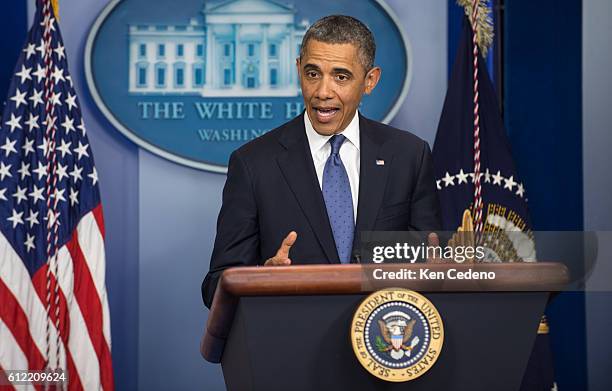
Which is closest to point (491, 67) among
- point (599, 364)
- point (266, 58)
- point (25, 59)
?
point (266, 58)

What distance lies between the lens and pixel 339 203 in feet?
7.07

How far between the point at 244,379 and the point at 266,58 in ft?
7.84

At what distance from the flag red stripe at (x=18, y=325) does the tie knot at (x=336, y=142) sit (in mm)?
1599

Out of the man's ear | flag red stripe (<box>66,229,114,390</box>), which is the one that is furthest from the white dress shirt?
flag red stripe (<box>66,229,114,390</box>)

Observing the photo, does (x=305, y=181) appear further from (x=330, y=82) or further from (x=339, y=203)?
(x=330, y=82)

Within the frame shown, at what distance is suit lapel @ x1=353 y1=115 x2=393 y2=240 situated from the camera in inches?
83.4

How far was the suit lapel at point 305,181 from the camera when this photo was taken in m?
2.06

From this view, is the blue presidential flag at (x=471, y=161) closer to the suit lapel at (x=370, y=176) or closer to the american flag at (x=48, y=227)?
the suit lapel at (x=370, y=176)

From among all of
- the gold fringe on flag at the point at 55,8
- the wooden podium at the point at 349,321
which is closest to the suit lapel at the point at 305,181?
the wooden podium at the point at 349,321

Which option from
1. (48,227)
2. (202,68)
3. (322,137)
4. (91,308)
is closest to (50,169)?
(48,227)

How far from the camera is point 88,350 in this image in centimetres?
338

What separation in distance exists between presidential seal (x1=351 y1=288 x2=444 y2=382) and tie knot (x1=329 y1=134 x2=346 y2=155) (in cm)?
88

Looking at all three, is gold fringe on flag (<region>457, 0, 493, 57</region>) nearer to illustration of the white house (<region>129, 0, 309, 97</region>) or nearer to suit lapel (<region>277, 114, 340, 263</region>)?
illustration of the white house (<region>129, 0, 309, 97</region>)

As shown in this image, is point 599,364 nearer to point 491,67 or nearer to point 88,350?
point 491,67
